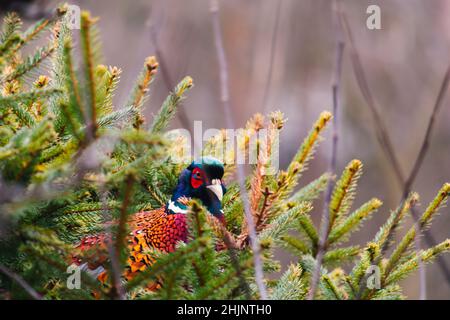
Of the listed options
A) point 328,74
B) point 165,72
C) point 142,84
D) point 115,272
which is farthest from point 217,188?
point 328,74

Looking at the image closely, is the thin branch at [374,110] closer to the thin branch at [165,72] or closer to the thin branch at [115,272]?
the thin branch at [165,72]

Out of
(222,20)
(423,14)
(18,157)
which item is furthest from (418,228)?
(222,20)

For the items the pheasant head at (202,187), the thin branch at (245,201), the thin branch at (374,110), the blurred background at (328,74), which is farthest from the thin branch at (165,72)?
the blurred background at (328,74)

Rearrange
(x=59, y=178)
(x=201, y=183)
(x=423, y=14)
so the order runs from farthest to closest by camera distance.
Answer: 1. (x=423, y=14)
2. (x=201, y=183)
3. (x=59, y=178)

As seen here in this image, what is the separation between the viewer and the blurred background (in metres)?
8.72

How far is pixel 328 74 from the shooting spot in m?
9.31

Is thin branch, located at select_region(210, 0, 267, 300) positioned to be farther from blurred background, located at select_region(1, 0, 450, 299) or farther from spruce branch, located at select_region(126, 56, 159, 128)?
blurred background, located at select_region(1, 0, 450, 299)

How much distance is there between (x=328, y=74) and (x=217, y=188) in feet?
23.6

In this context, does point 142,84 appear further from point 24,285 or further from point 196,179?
point 24,285

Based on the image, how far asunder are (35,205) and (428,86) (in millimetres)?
8240

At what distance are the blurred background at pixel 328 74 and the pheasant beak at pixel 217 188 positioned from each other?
237 inches

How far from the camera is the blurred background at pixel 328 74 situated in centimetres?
872
